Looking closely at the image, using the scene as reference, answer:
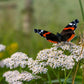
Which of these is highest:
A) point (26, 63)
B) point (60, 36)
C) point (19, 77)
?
point (60, 36)

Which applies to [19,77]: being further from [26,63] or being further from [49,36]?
[49,36]

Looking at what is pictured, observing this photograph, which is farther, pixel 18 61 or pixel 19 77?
pixel 18 61

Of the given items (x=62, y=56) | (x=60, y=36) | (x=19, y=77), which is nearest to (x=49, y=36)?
(x=60, y=36)

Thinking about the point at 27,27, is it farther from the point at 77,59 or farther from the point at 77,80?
the point at 77,59

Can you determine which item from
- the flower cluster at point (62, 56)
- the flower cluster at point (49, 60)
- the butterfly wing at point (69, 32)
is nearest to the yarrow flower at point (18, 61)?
the flower cluster at point (49, 60)

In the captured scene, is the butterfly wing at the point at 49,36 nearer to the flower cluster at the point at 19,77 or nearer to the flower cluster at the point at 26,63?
the flower cluster at the point at 26,63

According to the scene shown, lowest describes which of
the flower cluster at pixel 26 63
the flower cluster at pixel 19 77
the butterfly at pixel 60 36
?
the flower cluster at pixel 19 77

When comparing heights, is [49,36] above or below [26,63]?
above

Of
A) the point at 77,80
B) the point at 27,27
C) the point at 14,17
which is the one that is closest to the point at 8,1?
the point at 14,17

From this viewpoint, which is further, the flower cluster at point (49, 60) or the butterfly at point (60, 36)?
the butterfly at point (60, 36)

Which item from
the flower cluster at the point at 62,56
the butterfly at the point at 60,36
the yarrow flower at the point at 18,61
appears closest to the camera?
the flower cluster at the point at 62,56

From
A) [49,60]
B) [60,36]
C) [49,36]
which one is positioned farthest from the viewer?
[60,36]
